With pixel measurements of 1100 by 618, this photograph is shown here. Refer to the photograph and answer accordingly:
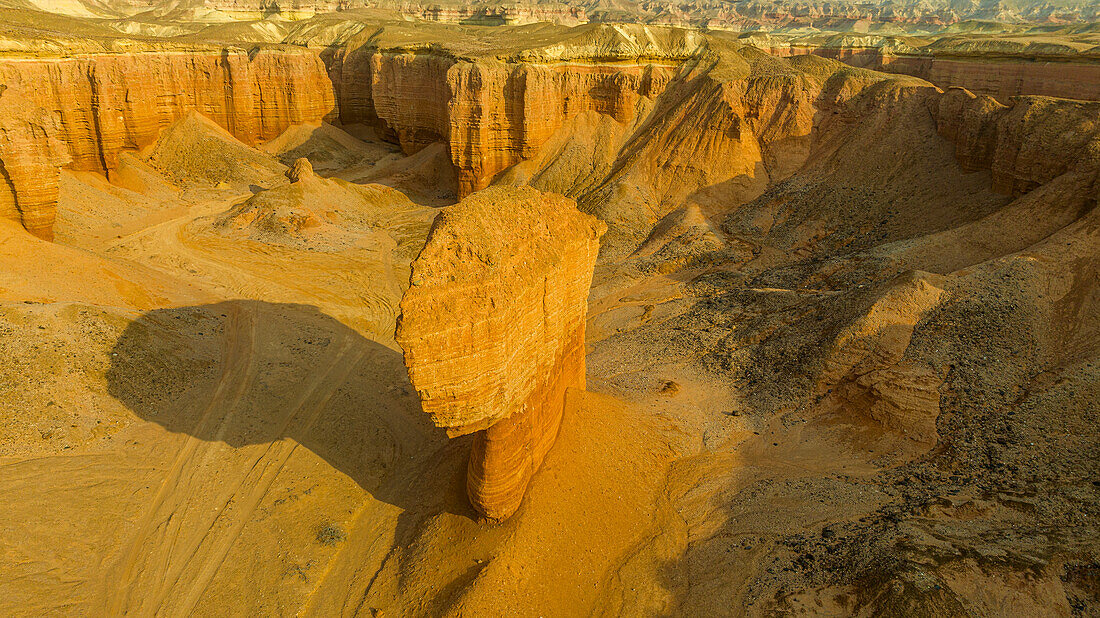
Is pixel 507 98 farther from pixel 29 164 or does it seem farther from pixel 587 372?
pixel 29 164

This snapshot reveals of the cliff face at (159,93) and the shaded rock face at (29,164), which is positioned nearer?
the shaded rock face at (29,164)

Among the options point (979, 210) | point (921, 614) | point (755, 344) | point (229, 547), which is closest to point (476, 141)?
point (755, 344)

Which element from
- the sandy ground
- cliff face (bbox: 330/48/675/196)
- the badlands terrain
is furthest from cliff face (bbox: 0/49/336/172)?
the sandy ground

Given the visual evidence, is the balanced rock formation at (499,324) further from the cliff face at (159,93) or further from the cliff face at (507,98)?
the cliff face at (159,93)

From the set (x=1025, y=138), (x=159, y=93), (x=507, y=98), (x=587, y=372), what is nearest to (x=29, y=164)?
(x=159, y=93)

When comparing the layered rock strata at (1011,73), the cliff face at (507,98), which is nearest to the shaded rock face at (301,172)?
the cliff face at (507,98)
